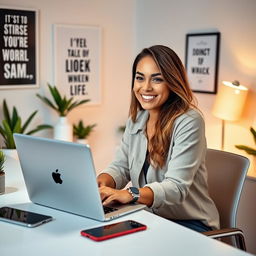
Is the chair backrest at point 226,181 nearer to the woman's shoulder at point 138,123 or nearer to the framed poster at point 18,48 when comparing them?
the woman's shoulder at point 138,123

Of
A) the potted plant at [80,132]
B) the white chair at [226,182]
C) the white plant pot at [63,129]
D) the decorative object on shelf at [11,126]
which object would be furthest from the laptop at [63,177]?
the potted plant at [80,132]

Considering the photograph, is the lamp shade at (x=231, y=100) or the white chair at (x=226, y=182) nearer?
the white chair at (x=226, y=182)

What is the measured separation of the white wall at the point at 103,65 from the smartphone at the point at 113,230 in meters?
2.57

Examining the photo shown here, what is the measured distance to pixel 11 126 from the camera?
150 inches

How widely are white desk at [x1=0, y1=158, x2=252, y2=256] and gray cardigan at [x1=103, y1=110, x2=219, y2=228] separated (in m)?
0.26

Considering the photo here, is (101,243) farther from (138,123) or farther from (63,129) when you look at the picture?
(63,129)

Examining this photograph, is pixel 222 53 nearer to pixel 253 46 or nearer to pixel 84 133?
pixel 253 46

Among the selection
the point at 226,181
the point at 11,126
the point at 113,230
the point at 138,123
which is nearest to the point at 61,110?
the point at 11,126

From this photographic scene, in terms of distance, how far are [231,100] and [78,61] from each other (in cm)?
147

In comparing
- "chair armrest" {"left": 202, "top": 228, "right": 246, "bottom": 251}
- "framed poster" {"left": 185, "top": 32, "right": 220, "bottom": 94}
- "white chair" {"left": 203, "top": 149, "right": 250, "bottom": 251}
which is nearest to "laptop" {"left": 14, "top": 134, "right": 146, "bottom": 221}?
"chair armrest" {"left": 202, "top": 228, "right": 246, "bottom": 251}

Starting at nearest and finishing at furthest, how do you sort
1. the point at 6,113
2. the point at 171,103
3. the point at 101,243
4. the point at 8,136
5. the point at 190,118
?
the point at 101,243 < the point at 190,118 < the point at 171,103 < the point at 8,136 < the point at 6,113

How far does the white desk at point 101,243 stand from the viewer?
1.35m

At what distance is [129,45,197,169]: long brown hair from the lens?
204 cm

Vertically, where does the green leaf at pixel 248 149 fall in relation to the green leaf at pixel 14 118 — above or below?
below
